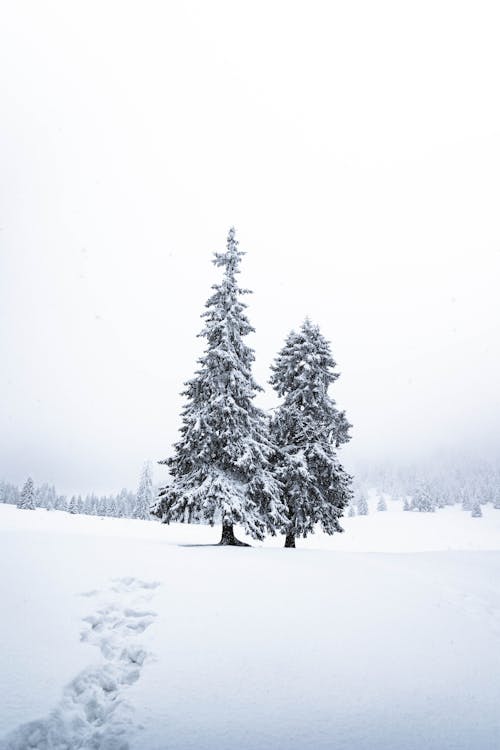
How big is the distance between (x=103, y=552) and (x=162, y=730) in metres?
6.84

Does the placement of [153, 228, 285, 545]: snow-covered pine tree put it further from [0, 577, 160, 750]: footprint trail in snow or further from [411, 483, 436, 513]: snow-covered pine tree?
[411, 483, 436, 513]: snow-covered pine tree

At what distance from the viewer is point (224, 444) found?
16766 mm

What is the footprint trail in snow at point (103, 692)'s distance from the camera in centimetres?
489

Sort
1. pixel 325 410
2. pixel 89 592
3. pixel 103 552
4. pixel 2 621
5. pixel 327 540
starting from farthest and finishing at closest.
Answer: pixel 327 540, pixel 325 410, pixel 103 552, pixel 89 592, pixel 2 621

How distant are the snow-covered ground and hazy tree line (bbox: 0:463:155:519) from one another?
562cm

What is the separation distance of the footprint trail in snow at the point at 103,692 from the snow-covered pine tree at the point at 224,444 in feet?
22.4

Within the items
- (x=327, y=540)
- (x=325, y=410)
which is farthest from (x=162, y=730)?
(x=327, y=540)

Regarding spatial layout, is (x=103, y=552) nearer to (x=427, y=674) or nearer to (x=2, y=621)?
(x=2, y=621)

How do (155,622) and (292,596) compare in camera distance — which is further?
(292,596)

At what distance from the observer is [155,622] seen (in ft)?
25.1

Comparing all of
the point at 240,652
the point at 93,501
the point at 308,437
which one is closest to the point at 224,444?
the point at 308,437

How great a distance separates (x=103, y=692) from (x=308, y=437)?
581 inches

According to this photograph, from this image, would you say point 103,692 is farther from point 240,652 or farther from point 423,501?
point 423,501

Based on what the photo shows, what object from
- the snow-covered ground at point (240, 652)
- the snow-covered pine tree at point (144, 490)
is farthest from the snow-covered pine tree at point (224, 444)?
the snow-covered pine tree at point (144, 490)
